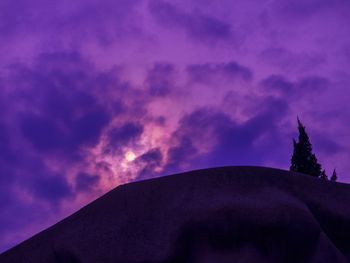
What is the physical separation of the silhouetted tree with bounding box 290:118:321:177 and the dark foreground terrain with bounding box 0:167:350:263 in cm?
542

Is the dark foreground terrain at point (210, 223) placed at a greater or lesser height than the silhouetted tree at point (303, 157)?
lesser

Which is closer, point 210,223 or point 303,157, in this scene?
point 210,223

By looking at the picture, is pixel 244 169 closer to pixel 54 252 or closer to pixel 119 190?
pixel 119 190

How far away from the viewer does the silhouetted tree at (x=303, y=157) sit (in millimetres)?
15617

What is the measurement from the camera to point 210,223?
8.82 metres

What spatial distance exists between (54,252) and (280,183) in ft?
12.5

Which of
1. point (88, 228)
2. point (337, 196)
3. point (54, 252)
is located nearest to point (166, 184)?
point (88, 228)

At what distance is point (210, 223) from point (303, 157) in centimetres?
753

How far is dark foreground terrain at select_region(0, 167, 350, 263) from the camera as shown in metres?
8.81

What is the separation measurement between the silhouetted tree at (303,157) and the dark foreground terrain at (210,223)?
5.42 meters

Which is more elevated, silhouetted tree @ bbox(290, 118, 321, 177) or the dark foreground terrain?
silhouetted tree @ bbox(290, 118, 321, 177)

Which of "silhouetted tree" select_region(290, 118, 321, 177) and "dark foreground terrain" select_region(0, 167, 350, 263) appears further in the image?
"silhouetted tree" select_region(290, 118, 321, 177)

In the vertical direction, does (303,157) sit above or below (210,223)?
above

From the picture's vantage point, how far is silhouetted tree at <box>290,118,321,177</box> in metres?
15.6
